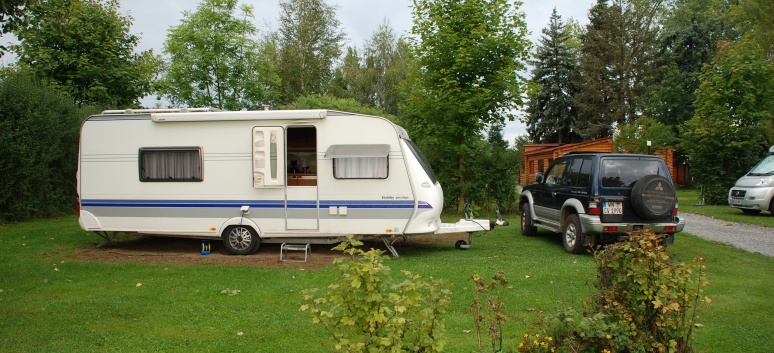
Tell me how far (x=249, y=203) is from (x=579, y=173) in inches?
236

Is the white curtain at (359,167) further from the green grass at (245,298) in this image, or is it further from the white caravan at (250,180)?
the green grass at (245,298)

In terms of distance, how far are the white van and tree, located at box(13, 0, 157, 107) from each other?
2119 centimetres

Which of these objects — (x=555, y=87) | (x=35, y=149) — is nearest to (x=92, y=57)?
(x=35, y=149)

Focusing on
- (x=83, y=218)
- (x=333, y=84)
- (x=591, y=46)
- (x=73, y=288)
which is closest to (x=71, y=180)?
(x=83, y=218)

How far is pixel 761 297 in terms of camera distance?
688 centimetres

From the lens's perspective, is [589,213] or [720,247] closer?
[589,213]

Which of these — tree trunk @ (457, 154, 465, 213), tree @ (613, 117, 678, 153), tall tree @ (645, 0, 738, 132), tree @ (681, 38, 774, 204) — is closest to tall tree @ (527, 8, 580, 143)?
tall tree @ (645, 0, 738, 132)

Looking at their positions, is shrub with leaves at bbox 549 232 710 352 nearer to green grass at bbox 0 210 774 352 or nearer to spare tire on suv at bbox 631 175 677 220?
green grass at bbox 0 210 774 352

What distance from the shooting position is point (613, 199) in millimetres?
9352

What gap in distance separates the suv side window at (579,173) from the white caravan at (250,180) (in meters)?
1.95

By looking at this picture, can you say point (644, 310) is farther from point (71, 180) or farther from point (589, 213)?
point (71, 180)

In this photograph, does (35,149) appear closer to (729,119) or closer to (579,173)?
(579,173)

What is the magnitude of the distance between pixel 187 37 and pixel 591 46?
28078 mm

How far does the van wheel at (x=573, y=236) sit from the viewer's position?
980cm
